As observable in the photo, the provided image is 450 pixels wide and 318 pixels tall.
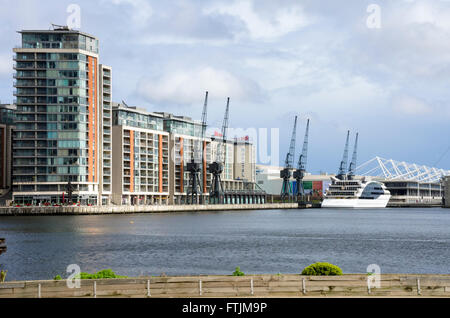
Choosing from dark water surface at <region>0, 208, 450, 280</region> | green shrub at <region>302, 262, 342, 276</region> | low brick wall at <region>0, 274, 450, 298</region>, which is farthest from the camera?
dark water surface at <region>0, 208, 450, 280</region>

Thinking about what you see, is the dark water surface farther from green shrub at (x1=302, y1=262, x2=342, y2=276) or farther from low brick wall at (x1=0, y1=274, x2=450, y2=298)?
low brick wall at (x1=0, y1=274, x2=450, y2=298)

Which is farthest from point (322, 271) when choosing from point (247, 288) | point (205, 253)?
point (205, 253)

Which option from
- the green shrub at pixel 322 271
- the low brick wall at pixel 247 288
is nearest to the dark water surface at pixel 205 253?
the green shrub at pixel 322 271

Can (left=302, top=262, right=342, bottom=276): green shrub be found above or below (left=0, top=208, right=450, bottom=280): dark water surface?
above

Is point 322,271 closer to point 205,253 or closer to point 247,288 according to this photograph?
point 247,288

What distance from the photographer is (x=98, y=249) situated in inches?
3354

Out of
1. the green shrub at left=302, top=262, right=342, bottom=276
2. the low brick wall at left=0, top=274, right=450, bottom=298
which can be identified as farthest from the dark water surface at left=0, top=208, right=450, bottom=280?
the low brick wall at left=0, top=274, right=450, bottom=298

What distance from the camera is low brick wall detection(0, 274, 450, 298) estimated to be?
97.1 ft

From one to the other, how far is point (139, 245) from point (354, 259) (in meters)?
33.2

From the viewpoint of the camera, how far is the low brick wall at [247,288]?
97.1 ft
